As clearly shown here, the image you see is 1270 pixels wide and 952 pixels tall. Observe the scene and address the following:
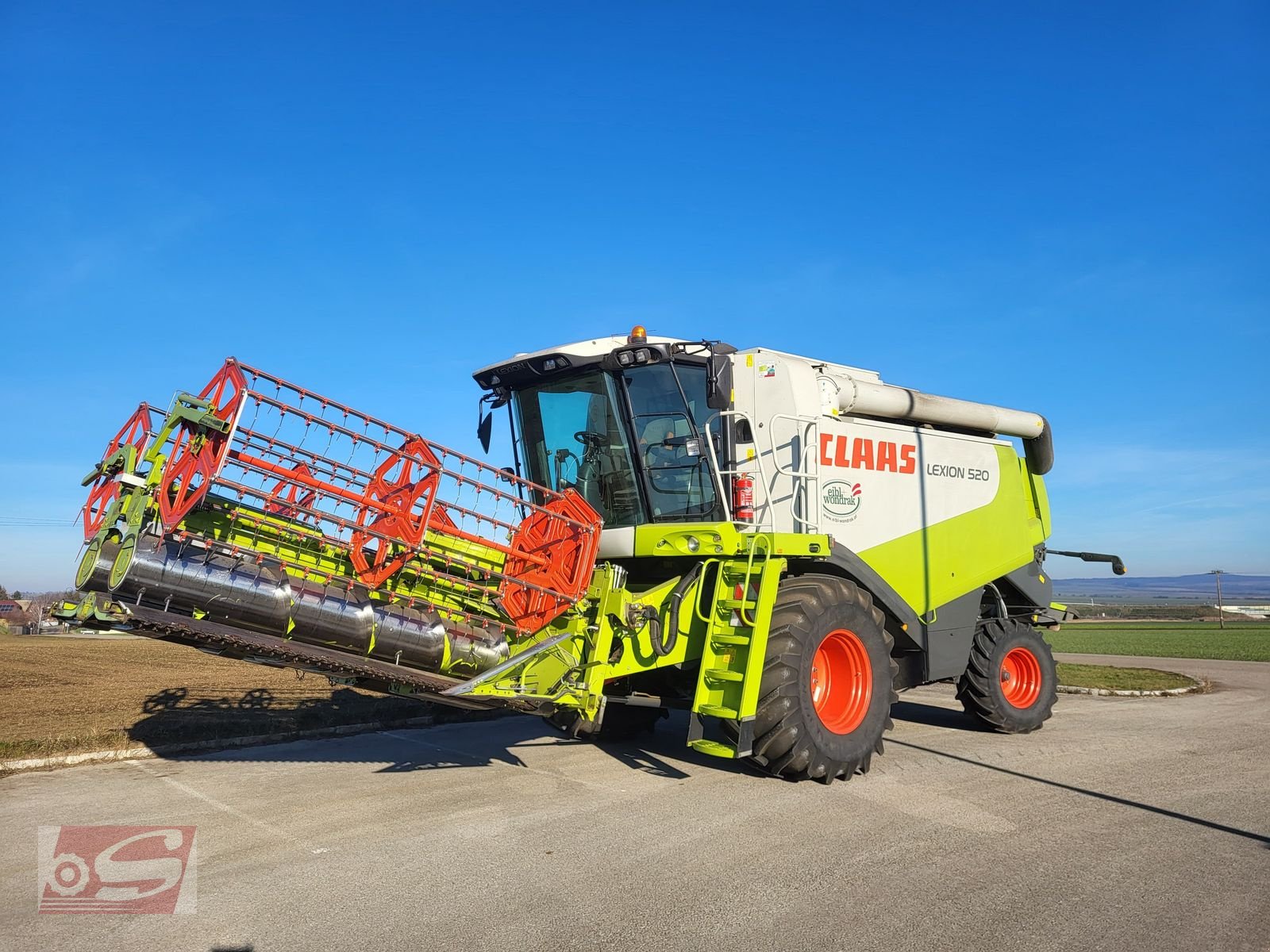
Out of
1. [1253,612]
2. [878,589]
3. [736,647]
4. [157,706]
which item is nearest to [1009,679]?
[878,589]

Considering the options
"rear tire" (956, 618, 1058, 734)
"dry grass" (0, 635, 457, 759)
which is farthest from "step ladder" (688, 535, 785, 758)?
"dry grass" (0, 635, 457, 759)

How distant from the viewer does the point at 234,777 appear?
6656 mm

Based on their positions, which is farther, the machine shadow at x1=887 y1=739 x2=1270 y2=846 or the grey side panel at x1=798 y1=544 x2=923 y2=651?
the grey side panel at x1=798 y1=544 x2=923 y2=651

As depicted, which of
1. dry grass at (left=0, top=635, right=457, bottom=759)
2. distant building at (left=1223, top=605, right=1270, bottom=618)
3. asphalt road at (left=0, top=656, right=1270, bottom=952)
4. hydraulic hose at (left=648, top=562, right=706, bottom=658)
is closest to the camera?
asphalt road at (left=0, top=656, right=1270, bottom=952)

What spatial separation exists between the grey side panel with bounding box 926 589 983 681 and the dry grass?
5.44m

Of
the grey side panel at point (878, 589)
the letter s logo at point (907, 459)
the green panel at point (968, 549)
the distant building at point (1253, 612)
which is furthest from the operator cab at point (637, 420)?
the distant building at point (1253, 612)

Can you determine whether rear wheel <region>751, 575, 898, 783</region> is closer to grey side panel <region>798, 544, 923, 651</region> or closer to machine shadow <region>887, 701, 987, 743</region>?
grey side panel <region>798, 544, 923, 651</region>

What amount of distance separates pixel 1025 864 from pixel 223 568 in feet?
16.2

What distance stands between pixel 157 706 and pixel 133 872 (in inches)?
234

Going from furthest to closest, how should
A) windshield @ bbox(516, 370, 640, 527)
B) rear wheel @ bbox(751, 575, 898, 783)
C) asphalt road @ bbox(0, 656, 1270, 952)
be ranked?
windshield @ bbox(516, 370, 640, 527) → rear wheel @ bbox(751, 575, 898, 783) → asphalt road @ bbox(0, 656, 1270, 952)

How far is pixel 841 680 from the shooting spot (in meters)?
7.06

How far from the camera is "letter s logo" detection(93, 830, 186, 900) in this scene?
163 inches

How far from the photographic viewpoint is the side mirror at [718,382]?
6.85 meters

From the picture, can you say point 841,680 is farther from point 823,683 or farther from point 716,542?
point 716,542
